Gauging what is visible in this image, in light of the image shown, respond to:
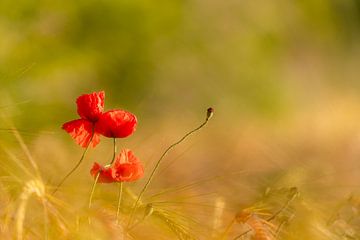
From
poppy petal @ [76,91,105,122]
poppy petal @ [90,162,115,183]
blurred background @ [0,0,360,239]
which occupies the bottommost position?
poppy petal @ [90,162,115,183]

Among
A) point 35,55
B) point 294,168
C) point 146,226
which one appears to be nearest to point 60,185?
point 146,226

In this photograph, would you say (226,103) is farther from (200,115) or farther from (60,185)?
(60,185)

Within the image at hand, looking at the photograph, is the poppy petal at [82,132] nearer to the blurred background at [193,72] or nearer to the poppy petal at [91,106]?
the poppy petal at [91,106]

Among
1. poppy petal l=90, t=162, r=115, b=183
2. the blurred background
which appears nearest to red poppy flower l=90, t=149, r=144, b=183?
poppy petal l=90, t=162, r=115, b=183

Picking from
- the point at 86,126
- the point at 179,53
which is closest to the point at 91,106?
the point at 86,126

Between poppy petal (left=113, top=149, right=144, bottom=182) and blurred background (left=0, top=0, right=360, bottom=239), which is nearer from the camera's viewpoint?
poppy petal (left=113, top=149, right=144, bottom=182)

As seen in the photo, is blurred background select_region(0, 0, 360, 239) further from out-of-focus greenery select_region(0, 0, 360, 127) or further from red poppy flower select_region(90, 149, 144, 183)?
red poppy flower select_region(90, 149, 144, 183)

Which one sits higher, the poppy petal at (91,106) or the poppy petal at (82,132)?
the poppy petal at (91,106)

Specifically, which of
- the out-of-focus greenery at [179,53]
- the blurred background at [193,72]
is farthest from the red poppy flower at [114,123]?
the out-of-focus greenery at [179,53]
